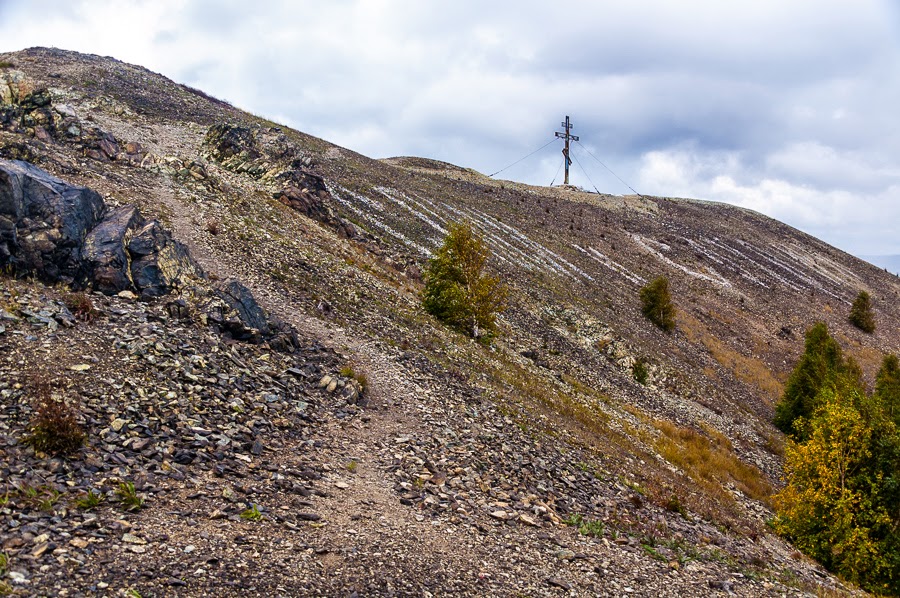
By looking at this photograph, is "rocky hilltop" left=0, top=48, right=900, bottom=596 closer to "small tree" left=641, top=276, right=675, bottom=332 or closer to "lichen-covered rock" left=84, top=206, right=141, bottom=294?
"lichen-covered rock" left=84, top=206, right=141, bottom=294

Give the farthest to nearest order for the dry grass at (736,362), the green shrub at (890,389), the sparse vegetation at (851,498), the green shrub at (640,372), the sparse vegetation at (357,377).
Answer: the dry grass at (736,362) < the green shrub at (640,372) < the green shrub at (890,389) < the sparse vegetation at (851,498) < the sparse vegetation at (357,377)

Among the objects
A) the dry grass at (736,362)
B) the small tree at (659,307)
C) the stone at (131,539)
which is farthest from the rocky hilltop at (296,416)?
the small tree at (659,307)

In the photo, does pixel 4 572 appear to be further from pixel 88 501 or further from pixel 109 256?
pixel 109 256

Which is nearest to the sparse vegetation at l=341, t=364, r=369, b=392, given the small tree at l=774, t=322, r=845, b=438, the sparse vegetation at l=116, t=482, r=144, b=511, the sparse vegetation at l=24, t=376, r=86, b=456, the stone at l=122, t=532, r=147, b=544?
the sparse vegetation at l=24, t=376, r=86, b=456

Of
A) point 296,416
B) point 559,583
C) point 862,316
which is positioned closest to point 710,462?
point 559,583

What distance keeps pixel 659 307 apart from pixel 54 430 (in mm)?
45306

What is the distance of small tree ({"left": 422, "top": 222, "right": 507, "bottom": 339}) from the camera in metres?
28.2

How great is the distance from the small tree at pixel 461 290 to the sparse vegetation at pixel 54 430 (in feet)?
64.2

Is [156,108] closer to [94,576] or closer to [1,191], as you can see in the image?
[1,191]

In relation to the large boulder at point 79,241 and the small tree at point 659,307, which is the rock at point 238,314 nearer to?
Answer: the large boulder at point 79,241

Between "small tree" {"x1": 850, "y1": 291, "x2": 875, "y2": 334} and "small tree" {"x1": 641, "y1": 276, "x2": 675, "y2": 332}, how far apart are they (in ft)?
122

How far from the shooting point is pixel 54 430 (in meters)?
9.61

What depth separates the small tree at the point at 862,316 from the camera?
65.8 m

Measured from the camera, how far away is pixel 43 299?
523 inches
